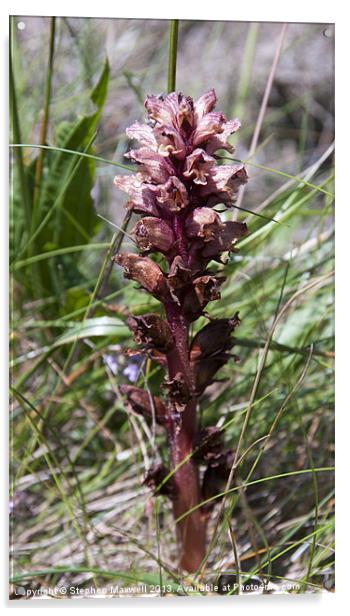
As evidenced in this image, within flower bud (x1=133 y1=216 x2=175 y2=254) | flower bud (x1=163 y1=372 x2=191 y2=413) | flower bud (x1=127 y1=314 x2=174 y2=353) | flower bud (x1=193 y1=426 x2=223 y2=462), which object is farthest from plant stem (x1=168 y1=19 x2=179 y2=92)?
flower bud (x1=193 y1=426 x2=223 y2=462)

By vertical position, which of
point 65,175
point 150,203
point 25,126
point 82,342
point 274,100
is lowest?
point 82,342

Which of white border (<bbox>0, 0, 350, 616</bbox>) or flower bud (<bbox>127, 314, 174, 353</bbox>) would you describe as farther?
white border (<bbox>0, 0, 350, 616</bbox>)

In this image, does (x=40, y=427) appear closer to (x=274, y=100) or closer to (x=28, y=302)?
(x=28, y=302)

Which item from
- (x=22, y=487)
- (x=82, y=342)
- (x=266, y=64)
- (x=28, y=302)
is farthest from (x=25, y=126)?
(x=22, y=487)

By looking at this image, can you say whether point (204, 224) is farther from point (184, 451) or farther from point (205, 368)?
point (184, 451)

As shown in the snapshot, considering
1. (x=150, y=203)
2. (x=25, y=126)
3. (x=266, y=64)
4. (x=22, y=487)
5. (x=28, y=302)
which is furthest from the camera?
(x=266, y=64)

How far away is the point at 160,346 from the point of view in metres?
1.46

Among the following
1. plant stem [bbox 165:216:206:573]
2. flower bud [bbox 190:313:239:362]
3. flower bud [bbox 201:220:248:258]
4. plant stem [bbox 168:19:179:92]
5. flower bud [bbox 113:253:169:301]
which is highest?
plant stem [bbox 168:19:179:92]

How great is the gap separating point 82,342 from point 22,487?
0.38m

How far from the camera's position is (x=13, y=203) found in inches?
74.4

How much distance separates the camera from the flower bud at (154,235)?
4.52 ft

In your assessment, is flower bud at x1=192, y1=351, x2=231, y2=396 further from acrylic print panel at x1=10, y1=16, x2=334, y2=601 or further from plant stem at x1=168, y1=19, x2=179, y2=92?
plant stem at x1=168, y1=19, x2=179, y2=92

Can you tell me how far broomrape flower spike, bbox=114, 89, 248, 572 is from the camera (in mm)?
1351
